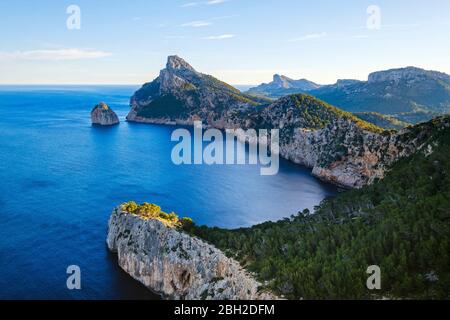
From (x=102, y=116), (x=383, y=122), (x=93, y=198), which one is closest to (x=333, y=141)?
(x=383, y=122)

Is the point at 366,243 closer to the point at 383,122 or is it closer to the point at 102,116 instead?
the point at 383,122

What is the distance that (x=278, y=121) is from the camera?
152m

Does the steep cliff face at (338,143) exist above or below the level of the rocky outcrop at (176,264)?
above

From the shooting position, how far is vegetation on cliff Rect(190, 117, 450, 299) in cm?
3105

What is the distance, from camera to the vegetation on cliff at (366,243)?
1222 inches

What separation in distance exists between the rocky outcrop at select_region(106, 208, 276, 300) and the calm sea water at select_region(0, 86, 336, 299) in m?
2.46

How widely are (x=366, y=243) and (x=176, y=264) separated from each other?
22.5 metres

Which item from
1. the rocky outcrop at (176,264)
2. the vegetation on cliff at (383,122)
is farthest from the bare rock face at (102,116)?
the rocky outcrop at (176,264)

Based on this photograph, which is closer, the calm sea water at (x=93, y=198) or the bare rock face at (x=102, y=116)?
the calm sea water at (x=93, y=198)

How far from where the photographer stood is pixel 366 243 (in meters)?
37.3

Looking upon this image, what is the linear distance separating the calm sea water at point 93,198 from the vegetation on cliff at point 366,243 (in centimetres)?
1656

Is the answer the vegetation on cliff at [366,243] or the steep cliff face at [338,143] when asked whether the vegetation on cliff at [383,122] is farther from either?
the vegetation on cliff at [366,243]

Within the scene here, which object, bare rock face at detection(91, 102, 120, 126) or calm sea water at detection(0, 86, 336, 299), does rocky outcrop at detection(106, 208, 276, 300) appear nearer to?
calm sea water at detection(0, 86, 336, 299)
